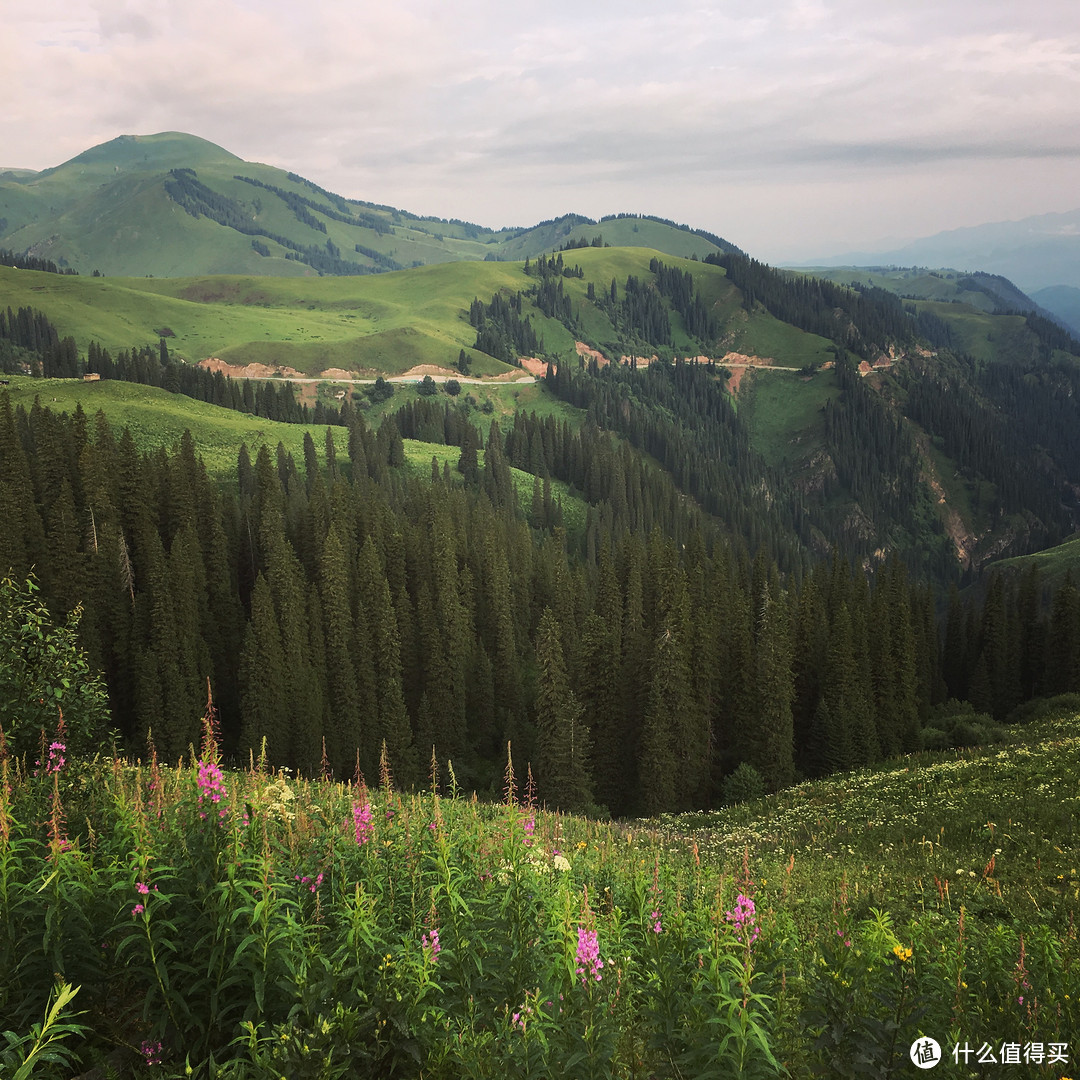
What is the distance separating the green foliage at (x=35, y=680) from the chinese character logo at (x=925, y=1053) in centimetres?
2319

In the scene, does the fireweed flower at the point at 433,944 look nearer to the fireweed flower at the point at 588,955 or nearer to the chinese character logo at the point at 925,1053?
the fireweed flower at the point at 588,955

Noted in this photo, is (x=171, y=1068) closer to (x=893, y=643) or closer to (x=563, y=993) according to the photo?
(x=563, y=993)

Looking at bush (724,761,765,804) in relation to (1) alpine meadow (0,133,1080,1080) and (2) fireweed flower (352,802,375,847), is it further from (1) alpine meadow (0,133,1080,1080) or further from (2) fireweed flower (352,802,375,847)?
(2) fireweed flower (352,802,375,847)

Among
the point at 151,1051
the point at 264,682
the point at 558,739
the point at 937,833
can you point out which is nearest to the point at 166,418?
the point at 264,682

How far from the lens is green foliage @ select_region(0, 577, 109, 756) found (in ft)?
77.1

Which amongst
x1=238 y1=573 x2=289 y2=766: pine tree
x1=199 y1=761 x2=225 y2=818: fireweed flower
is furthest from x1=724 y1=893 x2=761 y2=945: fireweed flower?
x1=238 y1=573 x2=289 y2=766: pine tree

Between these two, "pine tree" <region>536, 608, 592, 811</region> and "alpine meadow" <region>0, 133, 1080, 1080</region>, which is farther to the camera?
"pine tree" <region>536, 608, 592, 811</region>

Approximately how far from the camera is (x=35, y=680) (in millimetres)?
24359

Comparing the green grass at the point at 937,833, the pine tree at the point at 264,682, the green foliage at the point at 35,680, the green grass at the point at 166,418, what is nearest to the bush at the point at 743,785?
the green grass at the point at 937,833

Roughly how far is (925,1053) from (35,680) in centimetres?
2631

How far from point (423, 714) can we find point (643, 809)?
1116 inches

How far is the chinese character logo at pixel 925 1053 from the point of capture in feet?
28.2

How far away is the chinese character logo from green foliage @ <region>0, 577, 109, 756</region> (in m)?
23.2

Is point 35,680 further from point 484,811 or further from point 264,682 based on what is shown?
point 264,682
